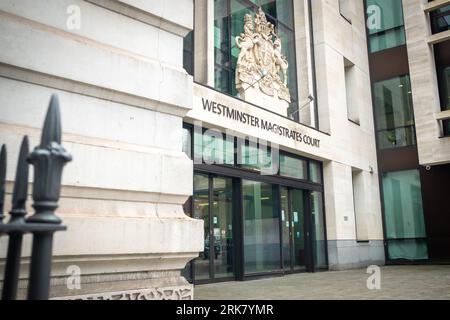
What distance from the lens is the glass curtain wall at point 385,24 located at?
19.2 m

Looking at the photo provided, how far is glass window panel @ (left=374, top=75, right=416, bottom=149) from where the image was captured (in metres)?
18.6

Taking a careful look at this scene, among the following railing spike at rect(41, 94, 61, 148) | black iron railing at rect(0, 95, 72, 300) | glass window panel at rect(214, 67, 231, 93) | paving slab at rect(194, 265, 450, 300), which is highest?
glass window panel at rect(214, 67, 231, 93)

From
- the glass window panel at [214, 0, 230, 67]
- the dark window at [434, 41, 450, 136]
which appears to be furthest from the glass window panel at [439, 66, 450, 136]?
the glass window panel at [214, 0, 230, 67]

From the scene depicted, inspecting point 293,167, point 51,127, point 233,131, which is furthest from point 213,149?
point 51,127

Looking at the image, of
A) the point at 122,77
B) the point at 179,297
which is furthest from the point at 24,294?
the point at 122,77

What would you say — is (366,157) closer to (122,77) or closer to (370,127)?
(370,127)

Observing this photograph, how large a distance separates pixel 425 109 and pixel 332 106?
3.89 metres

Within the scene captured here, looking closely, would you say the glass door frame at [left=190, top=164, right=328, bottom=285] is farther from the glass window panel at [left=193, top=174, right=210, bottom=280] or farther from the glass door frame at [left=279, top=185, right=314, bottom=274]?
the glass door frame at [left=279, top=185, right=314, bottom=274]

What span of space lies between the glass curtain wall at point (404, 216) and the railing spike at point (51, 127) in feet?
60.6

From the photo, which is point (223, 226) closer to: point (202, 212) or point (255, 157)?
point (202, 212)

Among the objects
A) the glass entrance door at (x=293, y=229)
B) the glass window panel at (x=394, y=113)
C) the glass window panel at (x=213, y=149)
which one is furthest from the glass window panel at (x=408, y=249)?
the glass window panel at (x=213, y=149)

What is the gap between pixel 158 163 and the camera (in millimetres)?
3080

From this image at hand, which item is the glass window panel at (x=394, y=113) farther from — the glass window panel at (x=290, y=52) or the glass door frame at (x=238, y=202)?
the glass door frame at (x=238, y=202)

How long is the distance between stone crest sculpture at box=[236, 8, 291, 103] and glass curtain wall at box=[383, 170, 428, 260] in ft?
23.2
